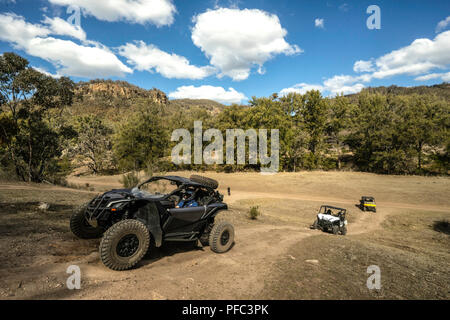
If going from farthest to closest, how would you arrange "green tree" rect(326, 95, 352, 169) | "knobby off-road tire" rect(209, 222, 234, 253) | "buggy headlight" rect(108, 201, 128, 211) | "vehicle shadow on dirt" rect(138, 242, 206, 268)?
"green tree" rect(326, 95, 352, 169), "knobby off-road tire" rect(209, 222, 234, 253), "vehicle shadow on dirt" rect(138, 242, 206, 268), "buggy headlight" rect(108, 201, 128, 211)

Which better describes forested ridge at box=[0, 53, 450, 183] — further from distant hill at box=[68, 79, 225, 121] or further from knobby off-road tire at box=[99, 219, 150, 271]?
knobby off-road tire at box=[99, 219, 150, 271]

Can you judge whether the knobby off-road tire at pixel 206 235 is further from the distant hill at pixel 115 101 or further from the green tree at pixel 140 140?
the distant hill at pixel 115 101

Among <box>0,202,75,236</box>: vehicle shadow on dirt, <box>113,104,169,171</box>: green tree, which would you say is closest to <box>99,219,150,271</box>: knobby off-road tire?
<box>0,202,75,236</box>: vehicle shadow on dirt

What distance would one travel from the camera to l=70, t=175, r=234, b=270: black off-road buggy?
462cm

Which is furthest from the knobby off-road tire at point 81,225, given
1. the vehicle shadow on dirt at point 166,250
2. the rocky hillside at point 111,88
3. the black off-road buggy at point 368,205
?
the rocky hillside at point 111,88

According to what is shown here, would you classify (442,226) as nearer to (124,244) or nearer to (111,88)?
(124,244)

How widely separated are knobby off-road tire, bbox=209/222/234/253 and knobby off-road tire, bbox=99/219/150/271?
203cm

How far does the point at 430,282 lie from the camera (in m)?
4.96

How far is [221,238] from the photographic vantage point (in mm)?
6496

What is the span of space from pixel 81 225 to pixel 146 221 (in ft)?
6.91

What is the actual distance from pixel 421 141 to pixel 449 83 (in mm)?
141311

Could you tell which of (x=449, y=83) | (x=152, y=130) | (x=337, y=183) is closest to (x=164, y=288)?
(x=337, y=183)

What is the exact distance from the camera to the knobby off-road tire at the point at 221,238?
6.28 meters

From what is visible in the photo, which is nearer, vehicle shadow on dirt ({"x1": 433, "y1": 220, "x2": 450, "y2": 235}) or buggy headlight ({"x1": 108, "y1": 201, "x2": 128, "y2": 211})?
buggy headlight ({"x1": 108, "y1": 201, "x2": 128, "y2": 211})
